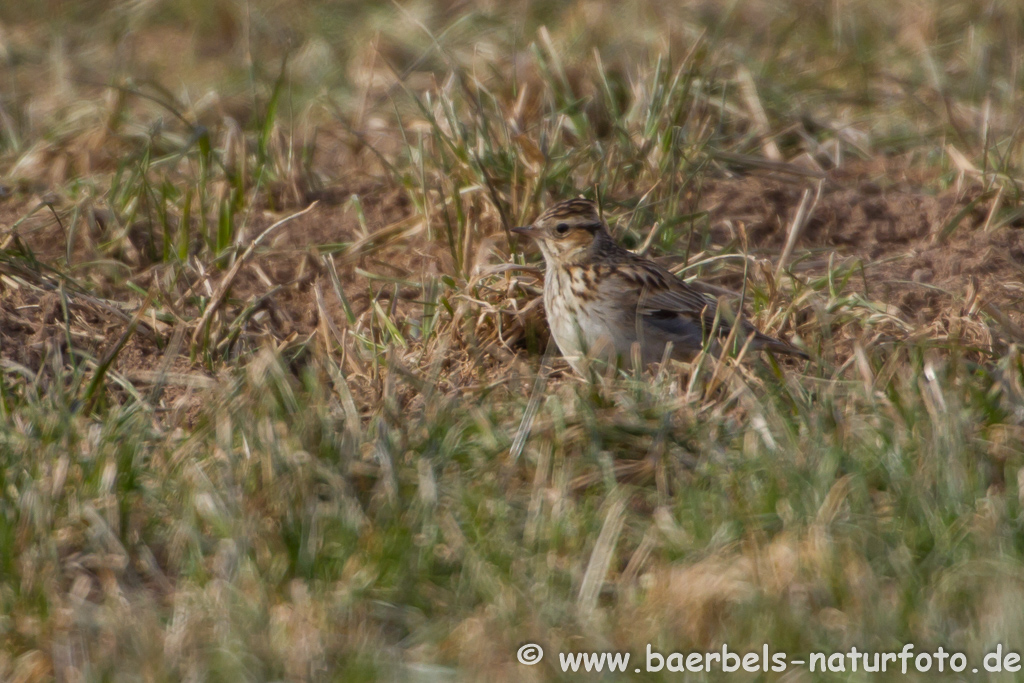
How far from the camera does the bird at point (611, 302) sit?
18.2 feet

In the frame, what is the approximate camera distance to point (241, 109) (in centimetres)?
904

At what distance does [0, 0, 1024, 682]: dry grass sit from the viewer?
3600 mm

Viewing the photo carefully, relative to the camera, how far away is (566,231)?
589 centimetres

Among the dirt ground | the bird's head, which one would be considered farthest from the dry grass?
the bird's head

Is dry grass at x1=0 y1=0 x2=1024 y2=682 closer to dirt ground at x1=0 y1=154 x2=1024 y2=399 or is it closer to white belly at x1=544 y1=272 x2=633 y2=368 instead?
dirt ground at x1=0 y1=154 x2=1024 y2=399

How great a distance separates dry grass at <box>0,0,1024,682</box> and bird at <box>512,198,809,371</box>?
19 centimetres

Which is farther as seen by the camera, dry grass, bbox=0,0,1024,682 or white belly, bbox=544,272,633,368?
white belly, bbox=544,272,633,368

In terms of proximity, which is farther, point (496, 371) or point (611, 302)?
point (611, 302)

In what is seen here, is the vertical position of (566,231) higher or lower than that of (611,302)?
higher

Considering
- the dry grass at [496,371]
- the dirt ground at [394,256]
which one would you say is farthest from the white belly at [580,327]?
the dirt ground at [394,256]

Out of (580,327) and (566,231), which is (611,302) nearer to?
(580,327)

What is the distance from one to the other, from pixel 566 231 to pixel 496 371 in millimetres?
744

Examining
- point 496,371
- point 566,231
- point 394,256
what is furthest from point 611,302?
point 394,256

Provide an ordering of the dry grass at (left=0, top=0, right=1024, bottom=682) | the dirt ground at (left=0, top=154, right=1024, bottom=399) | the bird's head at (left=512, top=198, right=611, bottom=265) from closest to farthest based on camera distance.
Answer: the dry grass at (left=0, top=0, right=1024, bottom=682) → the dirt ground at (left=0, top=154, right=1024, bottom=399) → the bird's head at (left=512, top=198, right=611, bottom=265)
